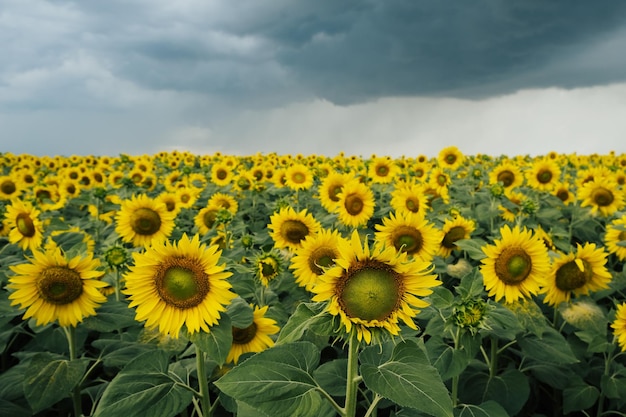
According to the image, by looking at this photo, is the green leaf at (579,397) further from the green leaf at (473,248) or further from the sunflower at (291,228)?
the sunflower at (291,228)

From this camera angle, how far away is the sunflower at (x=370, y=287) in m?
1.69

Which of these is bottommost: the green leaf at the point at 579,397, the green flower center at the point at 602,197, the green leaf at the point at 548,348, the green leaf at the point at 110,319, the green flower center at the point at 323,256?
the green leaf at the point at 579,397

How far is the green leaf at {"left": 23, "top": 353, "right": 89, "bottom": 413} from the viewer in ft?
8.02

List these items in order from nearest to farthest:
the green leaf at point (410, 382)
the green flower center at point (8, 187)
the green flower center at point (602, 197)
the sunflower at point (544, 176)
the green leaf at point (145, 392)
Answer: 1. the green leaf at point (410, 382)
2. the green leaf at point (145, 392)
3. the green flower center at point (602, 197)
4. the sunflower at point (544, 176)
5. the green flower center at point (8, 187)

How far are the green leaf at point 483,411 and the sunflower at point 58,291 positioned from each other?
2.13 meters

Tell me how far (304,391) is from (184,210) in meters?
6.93

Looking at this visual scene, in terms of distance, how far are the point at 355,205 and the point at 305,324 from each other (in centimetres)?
391

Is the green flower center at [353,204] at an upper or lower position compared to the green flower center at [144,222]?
upper

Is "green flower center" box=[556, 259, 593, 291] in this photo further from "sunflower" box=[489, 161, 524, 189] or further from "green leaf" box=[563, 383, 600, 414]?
"sunflower" box=[489, 161, 524, 189]

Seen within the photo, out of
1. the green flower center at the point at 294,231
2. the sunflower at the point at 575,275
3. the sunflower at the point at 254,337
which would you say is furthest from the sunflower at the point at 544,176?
the sunflower at the point at 254,337

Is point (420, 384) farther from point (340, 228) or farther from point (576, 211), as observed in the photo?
point (576, 211)

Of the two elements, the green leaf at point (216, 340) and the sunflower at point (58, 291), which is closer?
the green leaf at point (216, 340)

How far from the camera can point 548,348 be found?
3.01 m

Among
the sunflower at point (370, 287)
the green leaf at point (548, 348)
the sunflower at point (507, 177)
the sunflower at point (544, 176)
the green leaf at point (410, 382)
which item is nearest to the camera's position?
the green leaf at point (410, 382)
